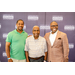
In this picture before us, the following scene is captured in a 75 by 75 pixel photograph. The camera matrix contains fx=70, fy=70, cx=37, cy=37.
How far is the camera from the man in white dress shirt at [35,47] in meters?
1.46

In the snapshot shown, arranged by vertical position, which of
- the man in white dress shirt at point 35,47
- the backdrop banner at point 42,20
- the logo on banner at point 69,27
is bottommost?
the man in white dress shirt at point 35,47

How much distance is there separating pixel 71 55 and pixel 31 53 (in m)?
1.80

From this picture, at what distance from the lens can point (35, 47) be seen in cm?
146

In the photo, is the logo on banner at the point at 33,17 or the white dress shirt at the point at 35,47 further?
the logo on banner at the point at 33,17

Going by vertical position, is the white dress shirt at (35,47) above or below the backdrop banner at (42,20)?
below

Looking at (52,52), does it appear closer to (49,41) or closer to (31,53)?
(49,41)

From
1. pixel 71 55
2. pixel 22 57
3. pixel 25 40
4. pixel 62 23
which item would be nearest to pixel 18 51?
pixel 22 57

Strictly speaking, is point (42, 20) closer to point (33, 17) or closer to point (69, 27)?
point (33, 17)

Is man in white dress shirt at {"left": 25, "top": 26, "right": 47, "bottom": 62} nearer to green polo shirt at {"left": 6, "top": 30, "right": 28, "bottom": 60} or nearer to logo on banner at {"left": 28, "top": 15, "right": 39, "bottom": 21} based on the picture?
green polo shirt at {"left": 6, "top": 30, "right": 28, "bottom": 60}

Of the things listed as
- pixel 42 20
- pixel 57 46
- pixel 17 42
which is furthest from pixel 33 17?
pixel 57 46

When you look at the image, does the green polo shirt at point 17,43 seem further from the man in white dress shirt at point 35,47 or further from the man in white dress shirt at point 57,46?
the man in white dress shirt at point 57,46

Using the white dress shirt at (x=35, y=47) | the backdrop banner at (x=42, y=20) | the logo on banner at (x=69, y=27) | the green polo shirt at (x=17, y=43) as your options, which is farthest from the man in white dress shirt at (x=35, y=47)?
the logo on banner at (x=69, y=27)

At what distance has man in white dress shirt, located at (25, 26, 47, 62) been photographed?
146cm

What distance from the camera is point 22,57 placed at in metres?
1.58
